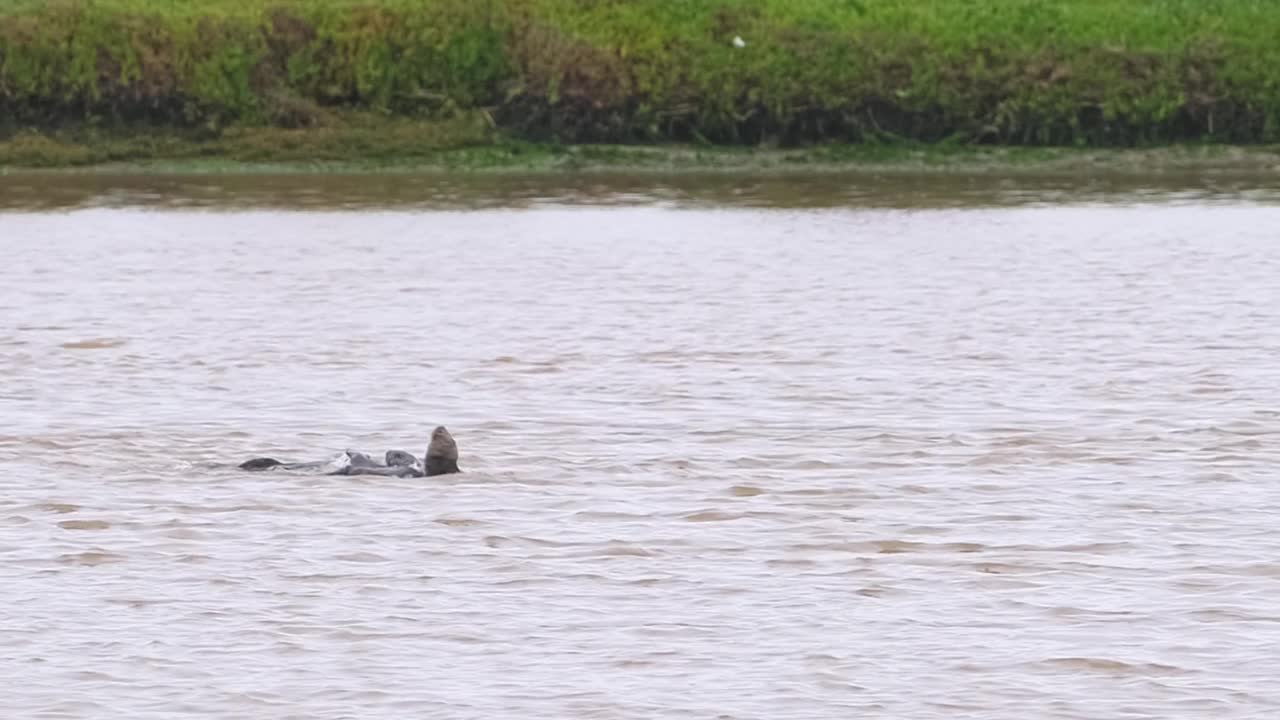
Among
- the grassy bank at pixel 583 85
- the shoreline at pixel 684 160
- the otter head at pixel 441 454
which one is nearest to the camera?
the otter head at pixel 441 454

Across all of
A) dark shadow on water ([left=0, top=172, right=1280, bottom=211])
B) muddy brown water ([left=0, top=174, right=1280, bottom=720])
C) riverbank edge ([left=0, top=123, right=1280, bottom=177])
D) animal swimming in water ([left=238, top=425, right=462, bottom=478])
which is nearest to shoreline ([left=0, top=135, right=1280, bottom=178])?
riverbank edge ([left=0, top=123, right=1280, bottom=177])

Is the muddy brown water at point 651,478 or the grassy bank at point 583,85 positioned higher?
the grassy bank at point 583,85

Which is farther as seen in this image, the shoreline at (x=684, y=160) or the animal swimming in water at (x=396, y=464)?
the shoreline at (x=684, y=160)

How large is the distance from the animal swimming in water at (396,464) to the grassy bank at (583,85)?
46.7ft

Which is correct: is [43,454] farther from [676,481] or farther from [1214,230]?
[1214,230]

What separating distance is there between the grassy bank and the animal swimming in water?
14225 millimetres

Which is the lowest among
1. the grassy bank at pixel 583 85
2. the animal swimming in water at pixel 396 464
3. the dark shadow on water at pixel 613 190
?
the dark shadow on water at pixel 613 190

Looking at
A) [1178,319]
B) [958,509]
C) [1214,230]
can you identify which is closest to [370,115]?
[1214,230]

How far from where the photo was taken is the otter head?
9.07 metres

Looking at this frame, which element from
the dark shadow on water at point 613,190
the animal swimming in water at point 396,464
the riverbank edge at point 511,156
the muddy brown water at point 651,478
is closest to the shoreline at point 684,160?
the riverbank edge at point 511,156

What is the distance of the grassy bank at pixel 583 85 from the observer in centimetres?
2347

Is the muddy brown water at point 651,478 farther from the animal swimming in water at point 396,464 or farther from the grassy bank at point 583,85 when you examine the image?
the grassy bank at point 583,85

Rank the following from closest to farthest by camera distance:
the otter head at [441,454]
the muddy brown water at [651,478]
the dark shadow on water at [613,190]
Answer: the muddy brown water at [651,478], the otter head at [441,454], the dark shadow on water at [613,190]

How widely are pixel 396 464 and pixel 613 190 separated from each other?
1242cm
